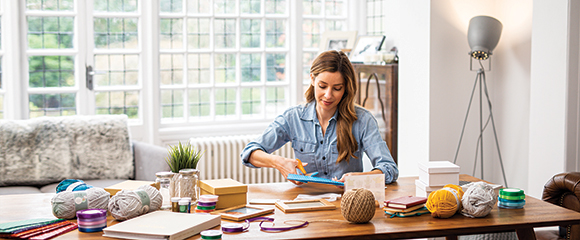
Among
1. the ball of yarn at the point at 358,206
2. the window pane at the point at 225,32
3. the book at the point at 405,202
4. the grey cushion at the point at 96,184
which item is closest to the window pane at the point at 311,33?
the window pane at the point at 225,32

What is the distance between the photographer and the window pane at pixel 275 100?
17.2 feet

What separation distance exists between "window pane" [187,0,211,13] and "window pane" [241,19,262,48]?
36cm

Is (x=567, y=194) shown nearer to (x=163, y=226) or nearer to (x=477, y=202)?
(x=477, y=202)

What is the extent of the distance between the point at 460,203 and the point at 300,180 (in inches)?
25.5

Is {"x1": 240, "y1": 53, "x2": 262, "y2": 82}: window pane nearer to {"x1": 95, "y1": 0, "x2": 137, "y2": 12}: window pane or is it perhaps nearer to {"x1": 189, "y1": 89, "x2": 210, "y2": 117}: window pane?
{"x1": 189, "y1": 89, "x2": 210, "y2": 117}: window pane

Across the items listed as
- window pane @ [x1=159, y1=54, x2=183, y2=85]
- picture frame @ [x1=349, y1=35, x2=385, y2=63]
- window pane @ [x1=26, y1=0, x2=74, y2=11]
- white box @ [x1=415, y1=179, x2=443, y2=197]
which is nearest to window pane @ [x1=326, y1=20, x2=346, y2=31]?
picture frame @ [x1=349, y1=35, x2=385, y2=63]

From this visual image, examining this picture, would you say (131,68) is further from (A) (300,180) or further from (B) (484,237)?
(B) (484,237)

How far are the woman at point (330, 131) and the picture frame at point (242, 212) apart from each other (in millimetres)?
499

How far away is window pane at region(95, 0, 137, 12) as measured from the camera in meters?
4.55

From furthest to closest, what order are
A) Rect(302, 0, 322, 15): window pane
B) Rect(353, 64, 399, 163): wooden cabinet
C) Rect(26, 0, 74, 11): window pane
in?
Rect(302, 0, 322, 15): window pane < Rect(26, 0, 74, 11): window pane < Rect(353, 64, 399, 163): wooden cabinet

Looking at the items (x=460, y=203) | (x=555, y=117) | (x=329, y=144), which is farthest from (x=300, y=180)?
(x=555, y=117)

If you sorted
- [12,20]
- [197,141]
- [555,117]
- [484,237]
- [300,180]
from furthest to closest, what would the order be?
[197,141], [12,20], [555,117], [484,237], [300,180]

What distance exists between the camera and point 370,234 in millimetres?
1678

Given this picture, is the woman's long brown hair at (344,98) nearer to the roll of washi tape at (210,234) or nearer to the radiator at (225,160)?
the roll of washi tape at (210,234)
